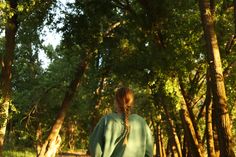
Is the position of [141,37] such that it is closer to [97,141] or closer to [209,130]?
[209,130]

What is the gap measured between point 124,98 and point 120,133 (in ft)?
1.08

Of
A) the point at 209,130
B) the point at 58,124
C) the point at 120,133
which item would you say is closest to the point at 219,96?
the point at 120,133

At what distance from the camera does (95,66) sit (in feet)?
78.1

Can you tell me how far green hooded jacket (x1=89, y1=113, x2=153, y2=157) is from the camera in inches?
172

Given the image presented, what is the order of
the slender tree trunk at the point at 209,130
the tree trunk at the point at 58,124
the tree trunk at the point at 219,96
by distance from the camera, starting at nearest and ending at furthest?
1. the tree trunk at the point at 219,96
2. the slender tree trunk at the point at 209,130
3. the tree trunk at the point at 58,124

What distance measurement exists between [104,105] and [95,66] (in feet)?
28.0

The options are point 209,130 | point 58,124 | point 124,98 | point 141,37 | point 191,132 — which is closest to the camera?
point 124,98

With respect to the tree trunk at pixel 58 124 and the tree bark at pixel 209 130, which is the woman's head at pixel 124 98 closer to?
the tree bark at pixel 209 130

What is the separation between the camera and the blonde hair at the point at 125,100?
4367 mm

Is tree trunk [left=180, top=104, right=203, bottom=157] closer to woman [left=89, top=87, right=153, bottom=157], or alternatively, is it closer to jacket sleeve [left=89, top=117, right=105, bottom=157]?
woman [left=89, top=87, right=153, bottom=157]

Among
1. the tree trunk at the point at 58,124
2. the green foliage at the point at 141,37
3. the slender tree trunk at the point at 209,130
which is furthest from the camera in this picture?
the tree trunk at the point at 58,124

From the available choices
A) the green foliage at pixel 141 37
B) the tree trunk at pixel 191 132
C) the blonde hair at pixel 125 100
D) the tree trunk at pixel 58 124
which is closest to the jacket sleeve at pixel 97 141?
the blonde hair at pixel 125 100

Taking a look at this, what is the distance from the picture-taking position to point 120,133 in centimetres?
446

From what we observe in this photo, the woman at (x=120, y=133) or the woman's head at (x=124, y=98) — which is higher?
the woman's head at (x=124, y=98)
